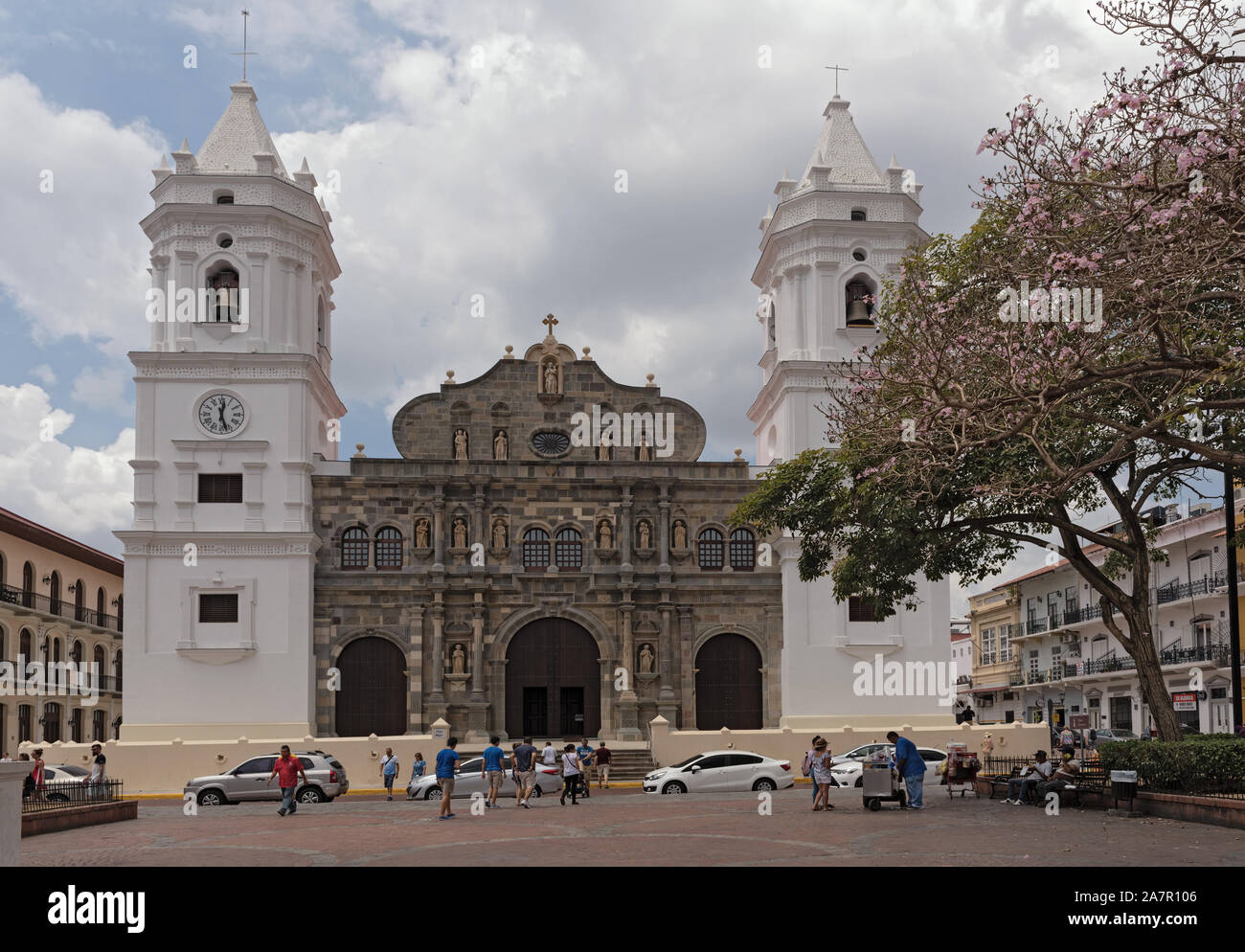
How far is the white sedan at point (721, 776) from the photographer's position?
30406mm

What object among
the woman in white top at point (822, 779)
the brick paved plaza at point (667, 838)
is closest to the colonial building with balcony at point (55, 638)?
the brick paved plaza at point (667, 838)

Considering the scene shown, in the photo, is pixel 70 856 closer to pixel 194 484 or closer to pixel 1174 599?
pixel 194 484

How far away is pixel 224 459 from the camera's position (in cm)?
4072

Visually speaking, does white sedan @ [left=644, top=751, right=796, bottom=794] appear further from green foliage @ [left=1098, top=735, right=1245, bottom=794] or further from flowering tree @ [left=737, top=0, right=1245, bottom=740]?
green foliage @ [left=1098, top=735, right=1245, bottom=794]

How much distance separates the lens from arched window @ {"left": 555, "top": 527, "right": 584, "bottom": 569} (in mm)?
42938

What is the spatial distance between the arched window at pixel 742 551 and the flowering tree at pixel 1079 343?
1721 cm

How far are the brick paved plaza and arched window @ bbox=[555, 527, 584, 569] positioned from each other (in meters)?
17.8

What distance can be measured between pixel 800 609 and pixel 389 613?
524 inches

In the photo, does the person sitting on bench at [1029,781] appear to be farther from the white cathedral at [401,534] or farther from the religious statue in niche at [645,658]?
the religious statue in niche at [645,658]

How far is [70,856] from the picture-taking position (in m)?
17.6

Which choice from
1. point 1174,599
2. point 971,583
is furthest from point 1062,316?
point 1174,599

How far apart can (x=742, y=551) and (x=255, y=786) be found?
62.9 feet

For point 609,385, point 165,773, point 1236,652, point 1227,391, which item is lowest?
point 165,773

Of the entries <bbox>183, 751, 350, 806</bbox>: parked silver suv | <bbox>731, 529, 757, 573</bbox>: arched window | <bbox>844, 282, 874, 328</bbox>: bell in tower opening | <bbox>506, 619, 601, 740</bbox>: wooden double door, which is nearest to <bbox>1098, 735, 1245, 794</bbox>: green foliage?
<bbox>183, 751, 350, 806</bbox>: parked silver suv
